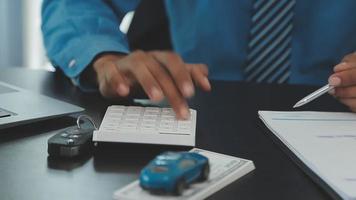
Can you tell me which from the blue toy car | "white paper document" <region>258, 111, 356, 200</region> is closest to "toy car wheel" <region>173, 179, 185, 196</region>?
the blue toy car

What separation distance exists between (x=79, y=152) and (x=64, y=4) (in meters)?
0.56

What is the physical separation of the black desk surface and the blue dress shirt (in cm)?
21

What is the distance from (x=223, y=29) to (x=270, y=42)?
113mm

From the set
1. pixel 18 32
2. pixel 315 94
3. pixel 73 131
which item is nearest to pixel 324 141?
pixel 315 94

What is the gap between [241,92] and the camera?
907 mm

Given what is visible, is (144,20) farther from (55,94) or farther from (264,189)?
(264,189)

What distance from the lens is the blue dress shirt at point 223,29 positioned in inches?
40.3

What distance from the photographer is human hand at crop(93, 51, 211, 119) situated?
667 mm

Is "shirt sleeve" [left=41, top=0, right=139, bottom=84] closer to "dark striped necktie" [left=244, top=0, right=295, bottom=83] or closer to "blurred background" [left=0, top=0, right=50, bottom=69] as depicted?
"dark striped necktie" [left=244, top=0, right=295, bottom=83]

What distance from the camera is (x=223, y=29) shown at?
115 cm

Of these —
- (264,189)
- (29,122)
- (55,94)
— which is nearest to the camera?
(264,189)

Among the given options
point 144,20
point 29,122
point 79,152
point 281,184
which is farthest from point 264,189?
point 144,20

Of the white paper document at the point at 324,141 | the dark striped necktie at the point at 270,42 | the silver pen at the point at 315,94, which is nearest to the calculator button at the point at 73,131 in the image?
the white paper document at the point at 324,141

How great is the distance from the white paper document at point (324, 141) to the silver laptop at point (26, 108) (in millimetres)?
269
